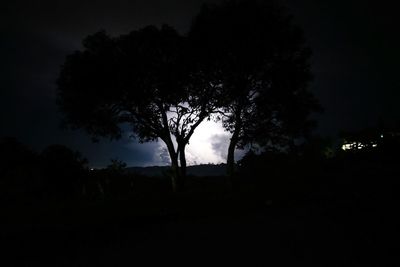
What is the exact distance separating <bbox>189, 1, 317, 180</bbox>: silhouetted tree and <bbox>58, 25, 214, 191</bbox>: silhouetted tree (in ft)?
6.15

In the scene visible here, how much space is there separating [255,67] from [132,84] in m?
9.82

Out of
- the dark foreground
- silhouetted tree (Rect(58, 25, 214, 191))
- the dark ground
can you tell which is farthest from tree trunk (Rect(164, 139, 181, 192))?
the dark foreground

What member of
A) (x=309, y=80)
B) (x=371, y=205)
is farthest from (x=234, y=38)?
(x=371, y=205)

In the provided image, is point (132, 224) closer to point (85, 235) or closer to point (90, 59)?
point (85, 235)

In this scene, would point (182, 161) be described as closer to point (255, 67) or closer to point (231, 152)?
point (231, 152)

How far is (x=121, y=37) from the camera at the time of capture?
2506 cm

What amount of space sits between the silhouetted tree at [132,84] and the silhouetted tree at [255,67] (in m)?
1.87

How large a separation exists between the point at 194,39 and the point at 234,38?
333 cm

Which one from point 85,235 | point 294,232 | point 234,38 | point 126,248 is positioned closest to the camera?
point 126,248

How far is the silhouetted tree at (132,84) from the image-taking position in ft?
78.8

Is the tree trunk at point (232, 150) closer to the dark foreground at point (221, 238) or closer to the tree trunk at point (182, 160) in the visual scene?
the tree trunk at point (182, 160)

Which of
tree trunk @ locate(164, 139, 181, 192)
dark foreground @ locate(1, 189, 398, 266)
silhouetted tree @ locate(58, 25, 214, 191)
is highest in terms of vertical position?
silhouetted tree @ locate(58, 25, 214, 191)

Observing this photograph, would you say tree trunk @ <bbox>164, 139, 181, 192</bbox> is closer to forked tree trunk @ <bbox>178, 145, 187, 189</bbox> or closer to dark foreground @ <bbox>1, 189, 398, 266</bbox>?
forked tree trunk @ <bbox>178, 145, 187, 189</bbox>

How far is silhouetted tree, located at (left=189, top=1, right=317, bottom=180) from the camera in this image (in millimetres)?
23203
